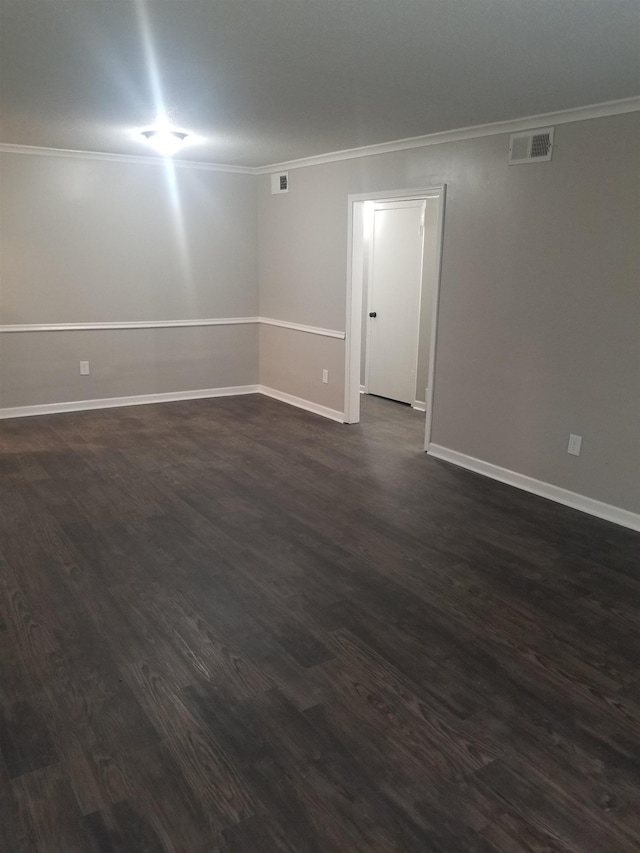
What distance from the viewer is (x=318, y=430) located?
5.65 metres

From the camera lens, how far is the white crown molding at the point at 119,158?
5.32 m

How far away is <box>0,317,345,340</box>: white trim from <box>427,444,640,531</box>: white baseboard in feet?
5.22

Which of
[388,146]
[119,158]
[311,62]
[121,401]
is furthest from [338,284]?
[311,62]

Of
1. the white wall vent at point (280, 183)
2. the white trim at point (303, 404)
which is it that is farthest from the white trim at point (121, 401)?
the white wall vent at point (280, 183)

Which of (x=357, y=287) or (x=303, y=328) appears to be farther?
(x=303, y=328)

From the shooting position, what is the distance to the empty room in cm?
195

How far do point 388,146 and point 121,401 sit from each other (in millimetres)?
3441

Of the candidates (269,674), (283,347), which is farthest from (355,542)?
(283,347)

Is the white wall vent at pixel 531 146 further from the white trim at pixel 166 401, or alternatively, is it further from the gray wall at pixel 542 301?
the white trim at pixel 166 401

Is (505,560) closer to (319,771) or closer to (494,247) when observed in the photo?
(319,771)

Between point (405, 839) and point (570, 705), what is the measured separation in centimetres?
85

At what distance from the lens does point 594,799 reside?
1.86 metres

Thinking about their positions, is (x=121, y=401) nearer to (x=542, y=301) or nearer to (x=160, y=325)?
(x=160, y=325)

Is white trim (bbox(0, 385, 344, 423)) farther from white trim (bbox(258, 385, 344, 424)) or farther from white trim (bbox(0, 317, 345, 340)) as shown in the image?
white trim (bbox(0, 317, 345, 340))
